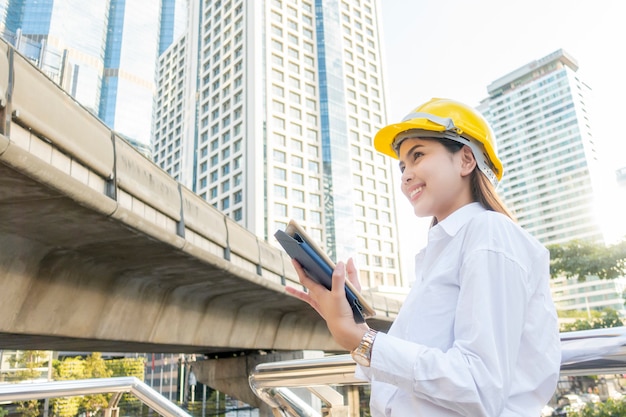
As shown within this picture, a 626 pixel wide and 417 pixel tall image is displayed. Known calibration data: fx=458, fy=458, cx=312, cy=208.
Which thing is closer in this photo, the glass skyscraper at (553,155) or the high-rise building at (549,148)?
the glass skyscraper at (553,155)

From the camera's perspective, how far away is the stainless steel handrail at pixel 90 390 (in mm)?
2100

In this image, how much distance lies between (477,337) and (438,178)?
0.58 m

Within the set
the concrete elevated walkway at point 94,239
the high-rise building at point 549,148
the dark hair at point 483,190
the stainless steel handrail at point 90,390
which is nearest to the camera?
the dark hair at point 483,190

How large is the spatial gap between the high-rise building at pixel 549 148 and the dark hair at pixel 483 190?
117m

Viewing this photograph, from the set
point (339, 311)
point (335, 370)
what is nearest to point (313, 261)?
point (339, 311)

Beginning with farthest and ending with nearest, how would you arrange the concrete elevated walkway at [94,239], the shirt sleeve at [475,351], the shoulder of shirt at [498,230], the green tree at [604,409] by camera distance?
the concrete elevated walkway at [94,239]
the green tree at [604,409]
the shoulder of shirt at [498,230]
the shirt sleeve at [475,351]

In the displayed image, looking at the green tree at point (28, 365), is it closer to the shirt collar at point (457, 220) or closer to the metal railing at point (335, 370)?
the metal railing at point (335, 370)

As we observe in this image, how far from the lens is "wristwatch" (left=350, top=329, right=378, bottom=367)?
3.76 feet

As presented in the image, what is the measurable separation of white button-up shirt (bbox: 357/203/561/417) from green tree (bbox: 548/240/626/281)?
90.1ft

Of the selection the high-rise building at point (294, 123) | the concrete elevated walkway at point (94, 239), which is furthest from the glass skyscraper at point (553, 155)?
the concrete elevated walkway at point (94, 239)

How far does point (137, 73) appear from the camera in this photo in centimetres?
12062

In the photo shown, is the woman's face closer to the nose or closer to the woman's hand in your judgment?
the nose

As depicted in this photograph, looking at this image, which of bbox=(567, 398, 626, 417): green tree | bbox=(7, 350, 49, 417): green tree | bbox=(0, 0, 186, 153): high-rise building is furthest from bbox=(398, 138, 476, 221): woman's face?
bbox=(0, 0, 186, 153): high-rise building

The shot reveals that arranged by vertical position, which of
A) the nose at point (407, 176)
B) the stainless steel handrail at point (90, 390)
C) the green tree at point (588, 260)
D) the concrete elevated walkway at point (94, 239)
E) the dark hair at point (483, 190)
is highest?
the green tree at point (588, 260)
